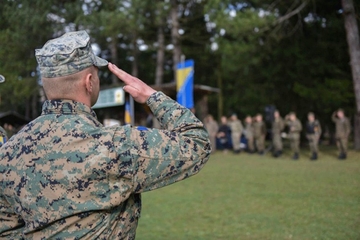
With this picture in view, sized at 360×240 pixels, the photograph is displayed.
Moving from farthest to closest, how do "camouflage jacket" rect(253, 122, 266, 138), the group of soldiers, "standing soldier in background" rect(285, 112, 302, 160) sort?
"camouflage jacket" rect(253, 122, 266, 138)
"standing soldier in background" rect(285, 112, 302, 160)
the group of soldiers

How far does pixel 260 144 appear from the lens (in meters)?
23.6

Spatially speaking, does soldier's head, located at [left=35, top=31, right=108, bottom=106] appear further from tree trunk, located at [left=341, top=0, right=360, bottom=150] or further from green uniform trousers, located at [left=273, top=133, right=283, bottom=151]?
green uniform trousers, located at [left=273, top=133, right=283, bottom=151]

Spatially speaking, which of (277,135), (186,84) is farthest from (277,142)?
(186,84)

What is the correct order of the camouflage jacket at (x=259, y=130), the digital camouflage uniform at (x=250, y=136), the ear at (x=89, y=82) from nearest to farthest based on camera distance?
1. the ear at (x=89, y=82)
2. the camouflage jacket at (x=259, y=130)
3. the digital camouflage uniform at (x=250, y=136)

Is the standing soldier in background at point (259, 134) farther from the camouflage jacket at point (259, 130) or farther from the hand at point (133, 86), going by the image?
the hand at point (133, 86)

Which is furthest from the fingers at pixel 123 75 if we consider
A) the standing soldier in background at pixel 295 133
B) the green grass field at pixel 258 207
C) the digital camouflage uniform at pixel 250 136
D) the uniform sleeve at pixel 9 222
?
the digital camouflage uniform at pixel 250 136

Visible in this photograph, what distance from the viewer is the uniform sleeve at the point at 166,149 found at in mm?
2025

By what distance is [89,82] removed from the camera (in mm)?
2148

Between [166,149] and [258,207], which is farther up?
[166,149]

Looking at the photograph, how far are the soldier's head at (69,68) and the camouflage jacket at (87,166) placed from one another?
0.05 m

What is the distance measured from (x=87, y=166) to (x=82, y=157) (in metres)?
0.04

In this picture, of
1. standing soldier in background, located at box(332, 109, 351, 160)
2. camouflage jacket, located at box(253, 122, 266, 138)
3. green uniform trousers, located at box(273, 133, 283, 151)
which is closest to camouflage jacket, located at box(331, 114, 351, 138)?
standing soldier in background, located at box(332, 109, 351, 160)

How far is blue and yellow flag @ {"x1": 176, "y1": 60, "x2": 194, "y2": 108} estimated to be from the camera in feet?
62.7

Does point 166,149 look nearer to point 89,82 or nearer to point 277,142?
point 89,82
